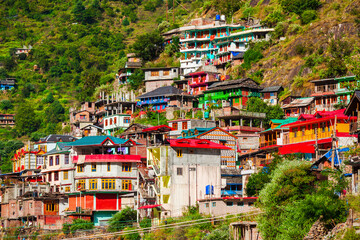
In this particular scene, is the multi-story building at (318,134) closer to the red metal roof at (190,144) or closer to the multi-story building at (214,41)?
the red metal roof at (190,144)

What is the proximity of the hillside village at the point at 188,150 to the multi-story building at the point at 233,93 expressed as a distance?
20 cm

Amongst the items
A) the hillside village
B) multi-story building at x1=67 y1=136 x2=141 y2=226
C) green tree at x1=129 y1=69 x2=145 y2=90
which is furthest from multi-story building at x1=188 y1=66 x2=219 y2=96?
multi-story building at x1=67 y1=136 x2=141 y2=226

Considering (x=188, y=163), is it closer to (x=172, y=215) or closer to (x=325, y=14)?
(x=172, y=215)

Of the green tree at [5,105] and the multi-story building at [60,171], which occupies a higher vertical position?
the green tree at [5,105]

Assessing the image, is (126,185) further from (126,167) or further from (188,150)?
(188,150)

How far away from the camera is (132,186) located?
77250 millimetres

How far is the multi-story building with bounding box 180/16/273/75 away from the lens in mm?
124062

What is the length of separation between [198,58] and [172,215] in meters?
66.6

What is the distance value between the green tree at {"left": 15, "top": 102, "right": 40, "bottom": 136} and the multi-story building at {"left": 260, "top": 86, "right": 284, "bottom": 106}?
248 feet

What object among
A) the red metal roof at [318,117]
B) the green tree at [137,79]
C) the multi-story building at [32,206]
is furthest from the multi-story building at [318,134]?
the green tree at [137,79]

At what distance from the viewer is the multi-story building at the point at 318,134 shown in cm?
6788

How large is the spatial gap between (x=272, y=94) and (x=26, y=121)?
3061 inches

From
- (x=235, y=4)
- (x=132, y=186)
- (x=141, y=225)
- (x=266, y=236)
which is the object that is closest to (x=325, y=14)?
(x=235, y=4)

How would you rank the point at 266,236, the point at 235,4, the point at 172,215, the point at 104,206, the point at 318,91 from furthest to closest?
1. the point at 235,4
2. the point at 318,91
3. the point at 104,206
4. the point at 172,215
5. the point at 266,236
